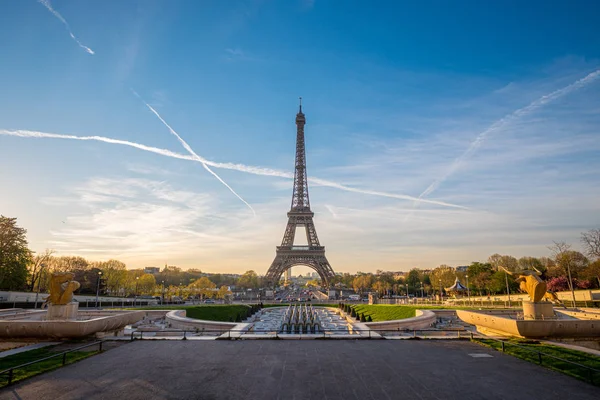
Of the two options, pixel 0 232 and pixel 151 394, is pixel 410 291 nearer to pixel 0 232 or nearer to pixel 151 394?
pixel 0 232

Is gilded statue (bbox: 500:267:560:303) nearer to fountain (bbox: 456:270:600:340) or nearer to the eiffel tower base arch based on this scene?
fountain (bbox: 456:270:600:340)

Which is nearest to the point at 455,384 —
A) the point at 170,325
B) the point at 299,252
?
the point at 170,325

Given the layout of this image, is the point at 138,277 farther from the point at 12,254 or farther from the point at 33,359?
the point at 33,359

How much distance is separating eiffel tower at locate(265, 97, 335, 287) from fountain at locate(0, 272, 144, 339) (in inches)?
2642

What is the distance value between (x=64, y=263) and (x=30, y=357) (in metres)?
85.4

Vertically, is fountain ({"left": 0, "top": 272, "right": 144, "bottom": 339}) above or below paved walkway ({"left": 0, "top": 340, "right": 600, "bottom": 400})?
above

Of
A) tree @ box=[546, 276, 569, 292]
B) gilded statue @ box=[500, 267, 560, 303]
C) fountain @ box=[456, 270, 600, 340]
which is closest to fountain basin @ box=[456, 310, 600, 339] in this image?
fountain @ box=[456, 270, 600, 340]

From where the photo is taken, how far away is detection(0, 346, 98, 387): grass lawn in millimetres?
10247

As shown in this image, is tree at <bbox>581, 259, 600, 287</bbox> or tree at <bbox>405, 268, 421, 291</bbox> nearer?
tree at <bbox>581, 259, 600, 287</bbox>

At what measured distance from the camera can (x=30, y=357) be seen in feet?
41.0

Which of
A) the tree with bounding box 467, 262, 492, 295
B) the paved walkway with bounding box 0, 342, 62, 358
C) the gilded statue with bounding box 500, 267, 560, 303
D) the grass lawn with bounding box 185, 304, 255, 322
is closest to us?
the paved walkway with bounding box 0, 342, 62, 358

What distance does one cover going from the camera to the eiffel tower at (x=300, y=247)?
85.4m

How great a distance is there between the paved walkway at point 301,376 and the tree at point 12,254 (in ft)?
149

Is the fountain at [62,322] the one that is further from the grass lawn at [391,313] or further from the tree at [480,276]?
the tree at [480,276]
